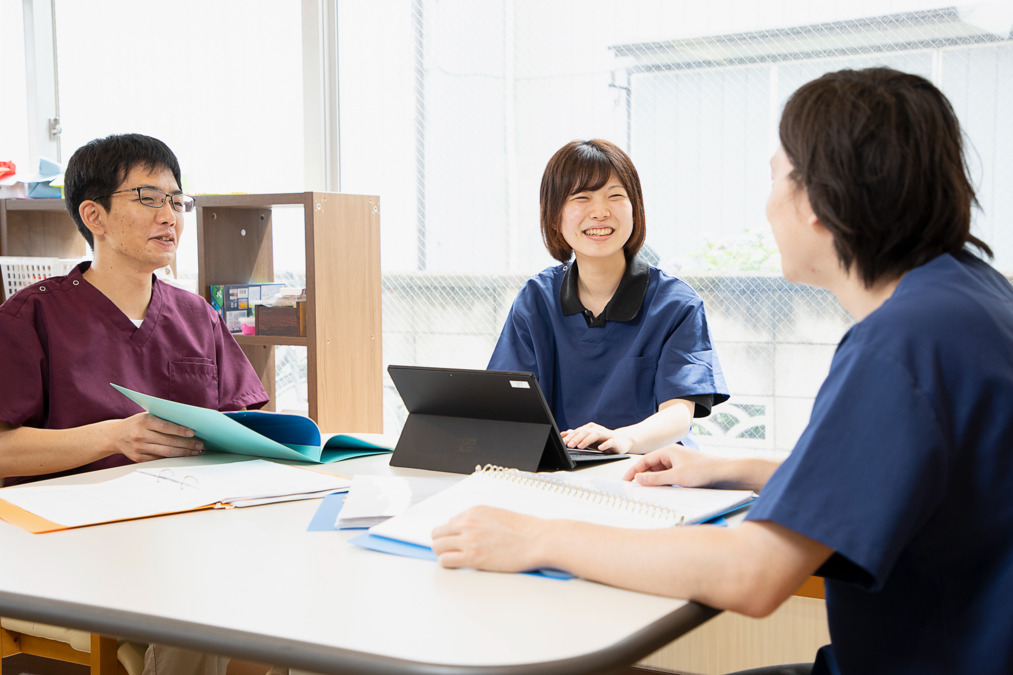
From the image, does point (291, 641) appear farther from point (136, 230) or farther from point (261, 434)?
point (136, 230)

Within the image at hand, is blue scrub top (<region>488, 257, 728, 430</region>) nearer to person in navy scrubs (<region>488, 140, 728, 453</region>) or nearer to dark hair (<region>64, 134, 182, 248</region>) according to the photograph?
person in navy scrubs (<region>488, 140, 728, 453</region>)

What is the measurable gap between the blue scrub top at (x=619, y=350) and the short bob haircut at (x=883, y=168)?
108 cm

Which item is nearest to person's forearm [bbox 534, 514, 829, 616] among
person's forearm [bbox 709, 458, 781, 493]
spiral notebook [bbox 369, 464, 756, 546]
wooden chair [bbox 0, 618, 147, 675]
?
spiral notebook [bbox 369, 464, 756, 546]

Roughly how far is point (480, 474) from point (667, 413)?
2.51 feet

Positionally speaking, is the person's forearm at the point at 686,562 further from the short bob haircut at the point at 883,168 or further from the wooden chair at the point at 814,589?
the wooden chair at the point at 814,589

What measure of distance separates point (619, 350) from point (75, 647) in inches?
49.7

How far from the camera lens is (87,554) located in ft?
3.48

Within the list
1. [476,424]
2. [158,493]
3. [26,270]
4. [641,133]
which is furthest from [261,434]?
[26,270]

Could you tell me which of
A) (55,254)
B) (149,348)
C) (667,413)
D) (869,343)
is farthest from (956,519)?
(55,254)

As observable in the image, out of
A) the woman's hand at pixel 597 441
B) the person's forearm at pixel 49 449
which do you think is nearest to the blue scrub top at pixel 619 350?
the woman's hand at pixel 597 441

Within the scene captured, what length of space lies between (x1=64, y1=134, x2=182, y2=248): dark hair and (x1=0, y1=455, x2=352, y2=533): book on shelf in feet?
2.47

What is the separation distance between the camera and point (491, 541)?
96 centimetres

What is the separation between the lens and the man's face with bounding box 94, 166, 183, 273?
1966mm

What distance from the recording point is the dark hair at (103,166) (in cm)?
199
